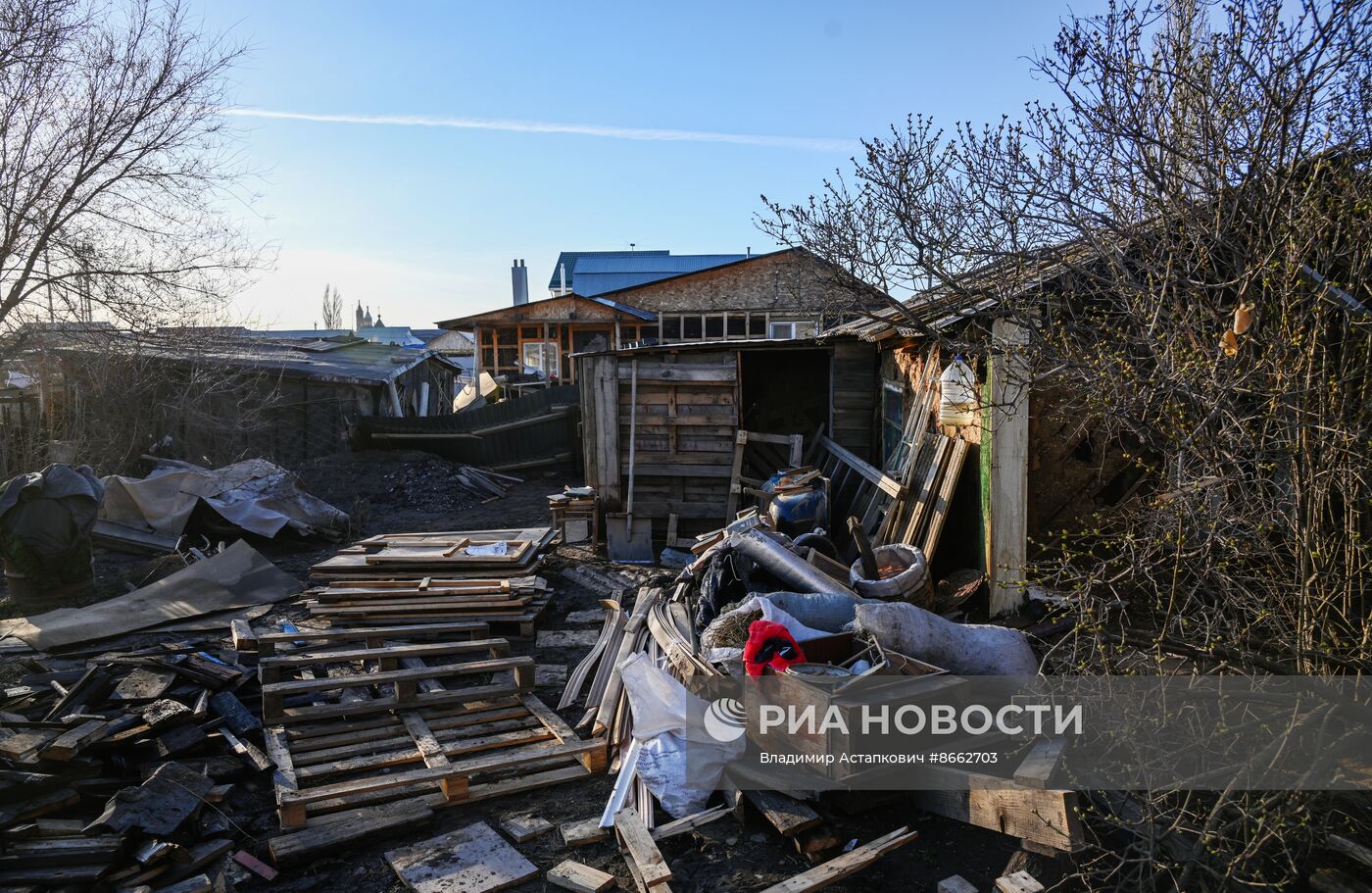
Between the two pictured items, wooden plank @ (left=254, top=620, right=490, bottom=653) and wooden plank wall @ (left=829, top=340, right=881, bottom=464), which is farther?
wooden plank wall @ (left=829, top=340, right=881, bottom=464)

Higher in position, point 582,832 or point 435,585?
point 435,585

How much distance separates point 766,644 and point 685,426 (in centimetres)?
618

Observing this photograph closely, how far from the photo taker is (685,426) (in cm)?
1043

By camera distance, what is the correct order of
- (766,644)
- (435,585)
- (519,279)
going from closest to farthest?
(766,644) → (435,585) → (519,279)

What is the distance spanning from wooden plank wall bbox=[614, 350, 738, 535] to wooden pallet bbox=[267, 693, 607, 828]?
4.90m

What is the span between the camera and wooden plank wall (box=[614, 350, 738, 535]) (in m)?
10.3

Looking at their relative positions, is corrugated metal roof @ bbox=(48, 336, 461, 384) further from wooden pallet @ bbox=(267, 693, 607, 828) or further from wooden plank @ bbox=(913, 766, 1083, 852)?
wooden plank @ bbox=(913, 766, 1083, 852)

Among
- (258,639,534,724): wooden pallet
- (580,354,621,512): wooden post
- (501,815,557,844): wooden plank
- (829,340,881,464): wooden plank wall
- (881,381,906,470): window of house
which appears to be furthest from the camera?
(580,354,621,512): wooden post

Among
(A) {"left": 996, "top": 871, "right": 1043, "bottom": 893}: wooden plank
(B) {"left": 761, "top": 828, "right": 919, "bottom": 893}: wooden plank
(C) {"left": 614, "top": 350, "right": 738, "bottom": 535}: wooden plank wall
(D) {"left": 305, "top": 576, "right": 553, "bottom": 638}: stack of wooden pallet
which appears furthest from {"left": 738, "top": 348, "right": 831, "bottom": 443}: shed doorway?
(A) {"left": 996, "top": 871, "right": 1043, "bottom": 893}: wooden plank

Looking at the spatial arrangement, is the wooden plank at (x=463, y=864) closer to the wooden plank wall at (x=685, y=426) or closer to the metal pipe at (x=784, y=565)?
the metal pipe at (x=784, y=565)

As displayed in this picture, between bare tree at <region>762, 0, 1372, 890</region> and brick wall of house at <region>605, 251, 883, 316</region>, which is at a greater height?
brick wall of house at <region>605, 251, 883, 316</region>

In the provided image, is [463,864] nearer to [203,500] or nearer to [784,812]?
[784,812]

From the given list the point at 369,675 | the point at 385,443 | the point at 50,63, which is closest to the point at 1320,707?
the point at 369,675

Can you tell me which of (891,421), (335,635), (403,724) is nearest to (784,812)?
(403,724)
